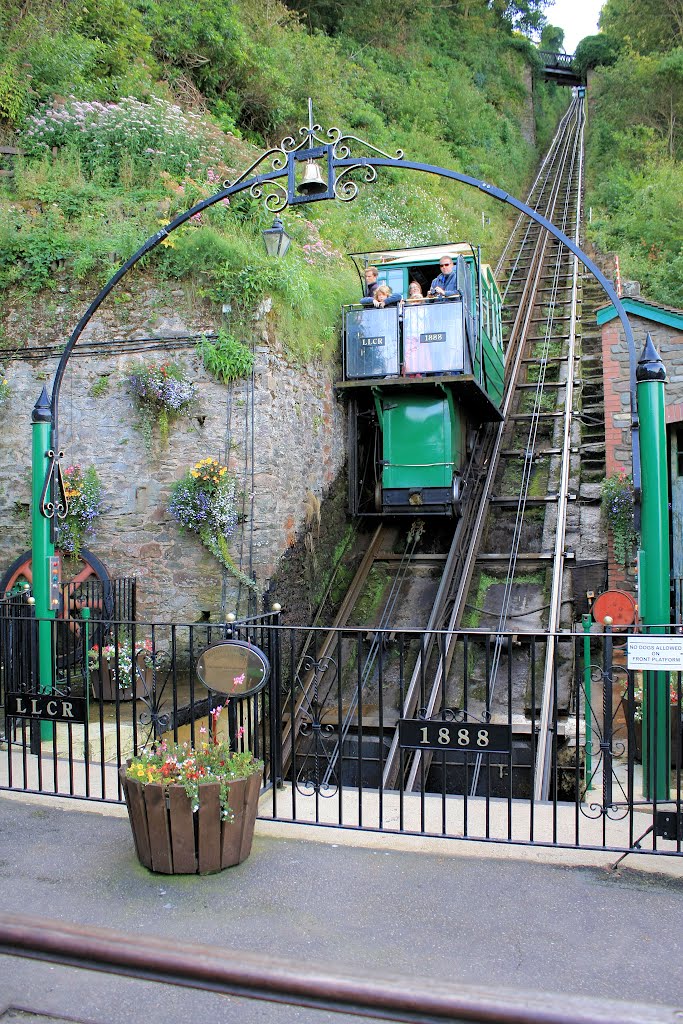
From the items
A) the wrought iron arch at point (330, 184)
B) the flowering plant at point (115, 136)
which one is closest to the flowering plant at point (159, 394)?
the wrought iron arch at point (330, 184)

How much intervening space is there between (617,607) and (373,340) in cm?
506

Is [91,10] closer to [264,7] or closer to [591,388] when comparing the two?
[264,7]

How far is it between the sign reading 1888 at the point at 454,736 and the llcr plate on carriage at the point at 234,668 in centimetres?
95

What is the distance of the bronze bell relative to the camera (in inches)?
281

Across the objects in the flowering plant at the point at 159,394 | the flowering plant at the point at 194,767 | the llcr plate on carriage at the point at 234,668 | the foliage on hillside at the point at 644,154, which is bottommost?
the flowering plant at the point at 194,767

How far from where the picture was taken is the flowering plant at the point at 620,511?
35.2 feet

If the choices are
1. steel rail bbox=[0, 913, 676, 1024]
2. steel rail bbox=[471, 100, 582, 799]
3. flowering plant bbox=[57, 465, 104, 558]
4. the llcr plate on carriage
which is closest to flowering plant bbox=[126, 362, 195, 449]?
flowering plant bbox=[57, 465, 104, 558]

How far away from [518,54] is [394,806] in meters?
45.8

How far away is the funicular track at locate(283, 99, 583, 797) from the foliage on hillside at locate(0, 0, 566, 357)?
340 centimetres

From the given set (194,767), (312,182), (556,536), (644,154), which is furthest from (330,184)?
(644,154)

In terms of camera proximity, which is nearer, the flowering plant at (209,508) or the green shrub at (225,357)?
the flowering plant at (209,508)

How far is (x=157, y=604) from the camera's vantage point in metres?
9.72

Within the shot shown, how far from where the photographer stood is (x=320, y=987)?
219 centimetres

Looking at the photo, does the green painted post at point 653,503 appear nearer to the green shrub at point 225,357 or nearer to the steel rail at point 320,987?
the steel rail at point 320,987
